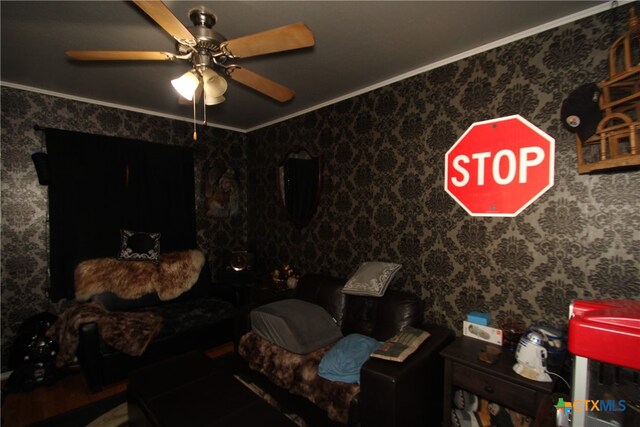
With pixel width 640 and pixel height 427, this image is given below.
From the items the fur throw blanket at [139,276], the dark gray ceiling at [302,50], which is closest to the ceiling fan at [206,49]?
the dark gray ceiling at [302,50]

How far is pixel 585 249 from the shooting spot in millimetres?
1718

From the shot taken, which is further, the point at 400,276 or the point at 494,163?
the point at 400,276

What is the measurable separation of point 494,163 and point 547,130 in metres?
0.35

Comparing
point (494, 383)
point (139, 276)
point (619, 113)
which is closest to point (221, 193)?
point (139, 276)

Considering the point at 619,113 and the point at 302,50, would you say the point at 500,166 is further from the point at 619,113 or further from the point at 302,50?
the point at 302,50

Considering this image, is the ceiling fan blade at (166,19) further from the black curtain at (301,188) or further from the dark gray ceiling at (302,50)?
the black curtain at (301,188)

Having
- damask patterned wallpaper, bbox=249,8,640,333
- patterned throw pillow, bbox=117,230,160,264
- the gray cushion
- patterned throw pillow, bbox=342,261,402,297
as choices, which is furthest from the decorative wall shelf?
patterned throw pillow, bbox=117,230,160,264

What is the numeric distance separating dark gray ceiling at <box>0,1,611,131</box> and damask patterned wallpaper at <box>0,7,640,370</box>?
0.17m

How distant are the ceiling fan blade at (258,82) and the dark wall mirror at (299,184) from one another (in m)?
1.40

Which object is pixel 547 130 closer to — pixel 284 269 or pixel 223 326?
pixel 284 269

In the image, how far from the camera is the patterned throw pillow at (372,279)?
7.67ft

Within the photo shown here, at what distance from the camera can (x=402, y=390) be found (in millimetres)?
1610

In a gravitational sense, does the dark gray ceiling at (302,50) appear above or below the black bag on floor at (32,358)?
above

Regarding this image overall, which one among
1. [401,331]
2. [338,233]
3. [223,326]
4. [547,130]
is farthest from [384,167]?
[223,326]
